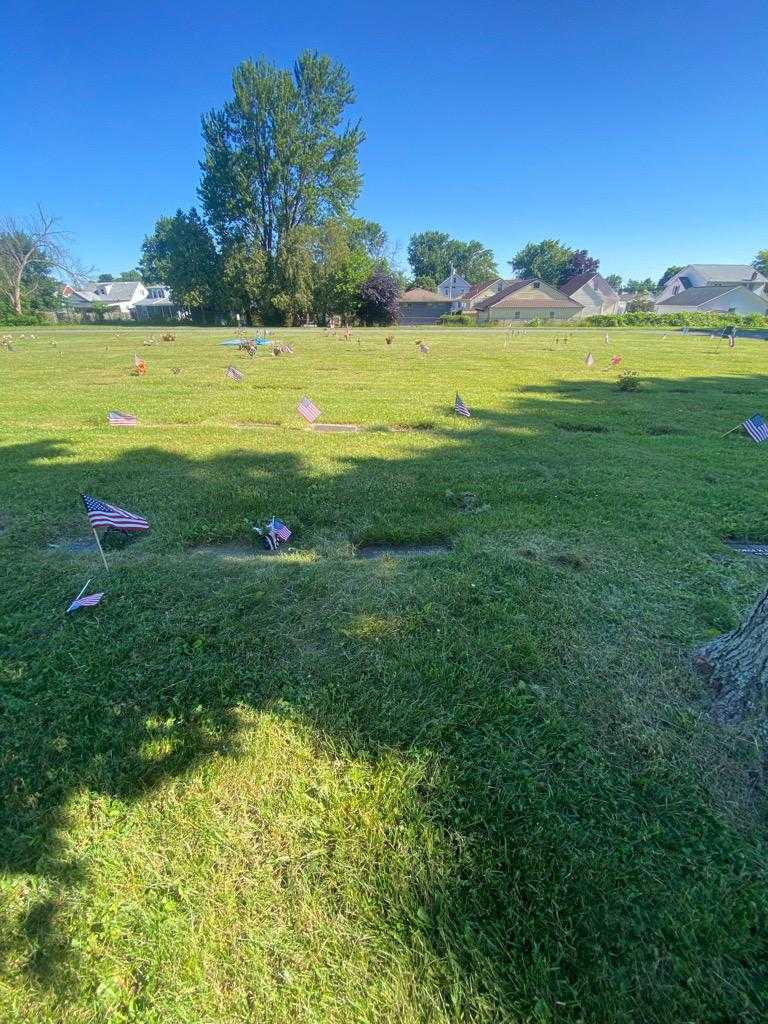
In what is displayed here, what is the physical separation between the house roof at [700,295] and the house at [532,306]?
55.6 ft

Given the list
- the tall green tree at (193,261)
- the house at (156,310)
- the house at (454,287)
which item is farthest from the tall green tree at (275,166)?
the house at (454,287)

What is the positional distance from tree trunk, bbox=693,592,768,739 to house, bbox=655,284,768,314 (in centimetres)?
6828

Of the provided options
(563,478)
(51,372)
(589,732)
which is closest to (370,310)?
(51,372)

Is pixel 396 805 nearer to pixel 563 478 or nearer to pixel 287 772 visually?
pixel 287 772

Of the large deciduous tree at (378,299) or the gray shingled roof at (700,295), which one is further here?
the gray shingled roof at (700,295)

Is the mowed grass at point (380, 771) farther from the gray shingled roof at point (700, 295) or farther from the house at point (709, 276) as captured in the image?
the house at point (709, 276)

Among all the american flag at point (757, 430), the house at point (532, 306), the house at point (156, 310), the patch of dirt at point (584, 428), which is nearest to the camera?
the american flag at point (757, 430)

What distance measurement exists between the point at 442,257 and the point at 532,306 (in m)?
43.6

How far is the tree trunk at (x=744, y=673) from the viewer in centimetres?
207

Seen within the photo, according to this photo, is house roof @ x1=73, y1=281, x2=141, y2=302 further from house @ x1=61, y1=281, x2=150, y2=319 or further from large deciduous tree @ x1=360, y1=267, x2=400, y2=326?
large deciduous tree @ x1=360, y1=267, x2=400, y2=326

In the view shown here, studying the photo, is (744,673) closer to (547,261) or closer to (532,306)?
(532,306)

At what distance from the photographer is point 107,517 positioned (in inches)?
122

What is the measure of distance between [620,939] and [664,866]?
301 millimetres

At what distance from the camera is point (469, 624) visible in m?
2.76
